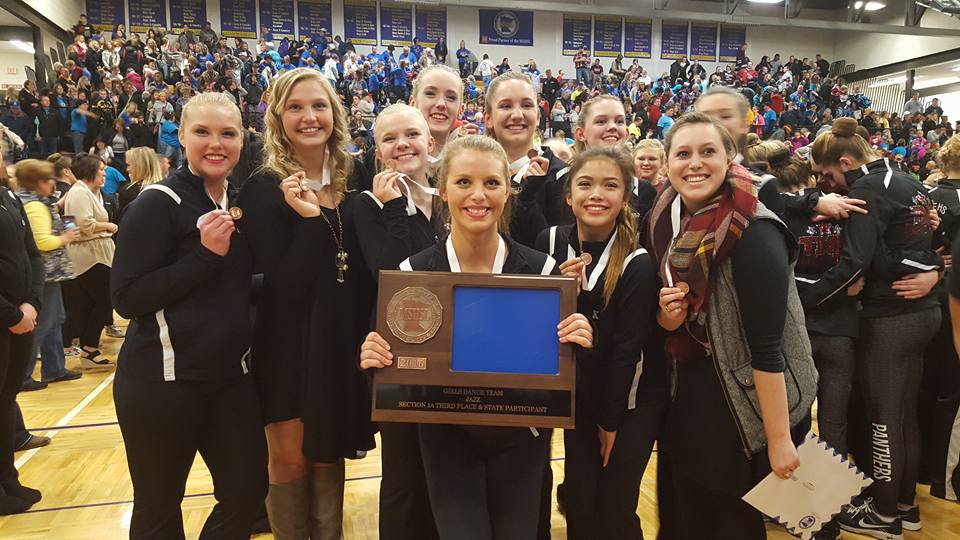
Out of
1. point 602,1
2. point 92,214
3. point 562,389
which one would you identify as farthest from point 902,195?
A: point 602,1

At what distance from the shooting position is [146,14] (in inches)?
756

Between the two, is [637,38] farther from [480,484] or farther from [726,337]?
[480,484]

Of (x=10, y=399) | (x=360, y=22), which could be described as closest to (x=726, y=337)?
(x=10, y=399)

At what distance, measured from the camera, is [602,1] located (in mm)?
23047

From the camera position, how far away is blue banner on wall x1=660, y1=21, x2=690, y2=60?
23.5 m

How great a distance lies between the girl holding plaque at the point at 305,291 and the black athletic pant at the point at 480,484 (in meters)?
0.47

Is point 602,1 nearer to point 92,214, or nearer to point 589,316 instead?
point 92,214

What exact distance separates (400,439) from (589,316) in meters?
0.76

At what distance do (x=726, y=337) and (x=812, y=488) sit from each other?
546 millimetres

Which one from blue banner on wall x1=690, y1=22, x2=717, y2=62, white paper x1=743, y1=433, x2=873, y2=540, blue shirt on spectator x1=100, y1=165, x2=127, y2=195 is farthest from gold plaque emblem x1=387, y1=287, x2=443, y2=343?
blue banner on wall x1=690, y1=22, x2=717, y2=62

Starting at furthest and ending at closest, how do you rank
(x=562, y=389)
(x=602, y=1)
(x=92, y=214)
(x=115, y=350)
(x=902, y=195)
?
(x=602, y=1), (x=115, y=350), (x=92, y=214), (x=902, y=195), (x=562, y=389)

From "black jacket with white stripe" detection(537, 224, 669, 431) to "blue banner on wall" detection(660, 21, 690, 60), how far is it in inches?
963

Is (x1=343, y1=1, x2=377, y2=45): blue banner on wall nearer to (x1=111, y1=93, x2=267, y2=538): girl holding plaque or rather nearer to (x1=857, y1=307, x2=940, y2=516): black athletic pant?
(x1=111, y1=93, x2=267, y2=538): girl holding plaque

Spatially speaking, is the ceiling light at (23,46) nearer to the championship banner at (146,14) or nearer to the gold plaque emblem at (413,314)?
the championship banner at (146,14)
